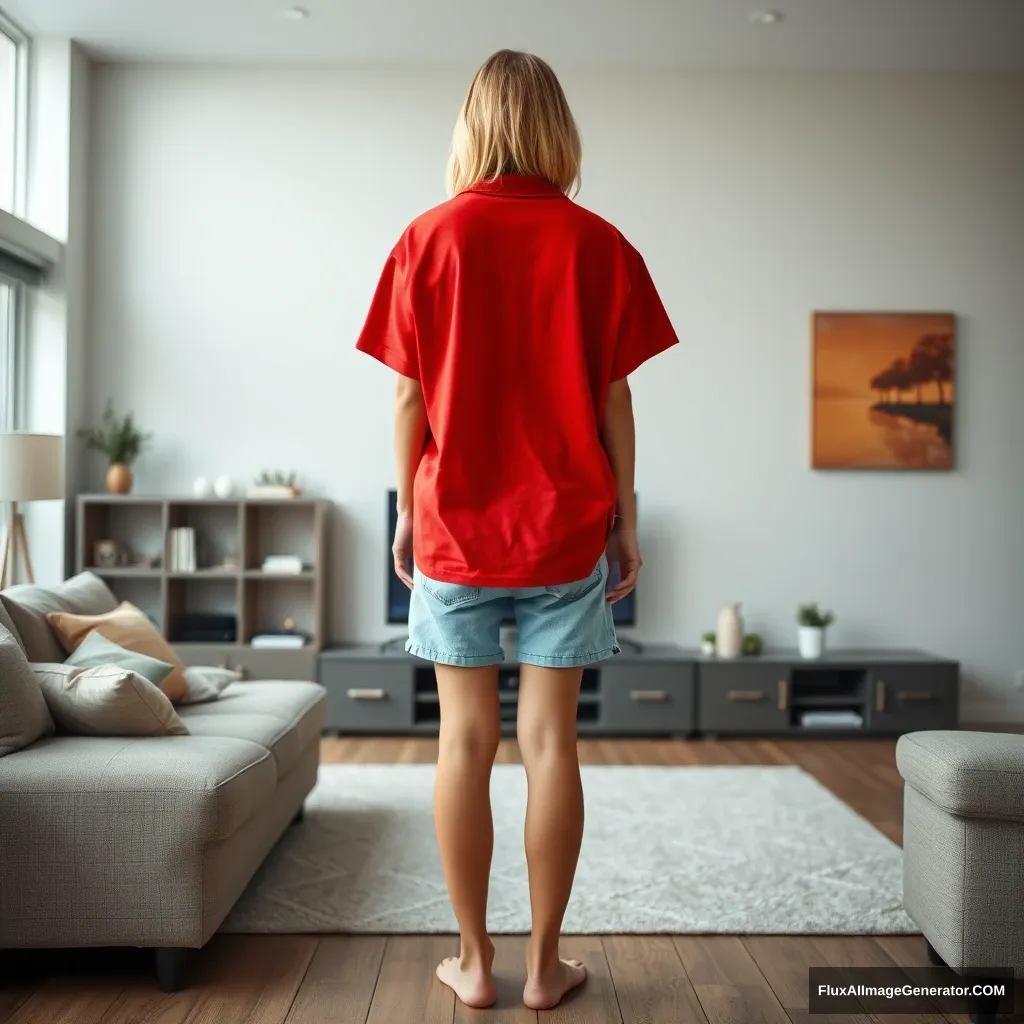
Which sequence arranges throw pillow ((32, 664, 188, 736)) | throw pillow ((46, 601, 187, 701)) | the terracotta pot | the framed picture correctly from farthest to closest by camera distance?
1. the framed picture
2. the terracotta pot
3. throw pillow ((46, 601, 187, 701))
4. throw pillow ((32, 664, 188, 736))

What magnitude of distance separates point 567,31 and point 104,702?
360 centimetres

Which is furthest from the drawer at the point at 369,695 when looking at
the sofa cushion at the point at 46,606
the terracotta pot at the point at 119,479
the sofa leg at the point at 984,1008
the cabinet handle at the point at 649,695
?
the sofa leg at the point at 984,1008

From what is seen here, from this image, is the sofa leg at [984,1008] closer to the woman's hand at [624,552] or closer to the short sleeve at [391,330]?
the woman's hand at [624,552]

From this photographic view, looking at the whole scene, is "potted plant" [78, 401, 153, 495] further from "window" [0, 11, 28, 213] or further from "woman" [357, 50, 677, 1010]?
"woman" [357, 50, 677, 1010]

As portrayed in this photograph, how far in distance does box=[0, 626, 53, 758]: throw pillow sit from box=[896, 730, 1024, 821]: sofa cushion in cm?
181

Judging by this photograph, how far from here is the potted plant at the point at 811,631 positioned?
470 centimetres

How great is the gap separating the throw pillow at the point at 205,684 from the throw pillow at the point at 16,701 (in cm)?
65

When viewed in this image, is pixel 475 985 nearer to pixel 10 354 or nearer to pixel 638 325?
pixel 638 325

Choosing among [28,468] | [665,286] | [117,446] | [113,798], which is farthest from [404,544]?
[665,286]

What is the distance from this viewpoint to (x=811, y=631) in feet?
15.5

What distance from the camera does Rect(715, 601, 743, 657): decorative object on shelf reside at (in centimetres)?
466

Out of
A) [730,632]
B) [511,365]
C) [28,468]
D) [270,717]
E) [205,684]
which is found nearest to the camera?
[511,365]

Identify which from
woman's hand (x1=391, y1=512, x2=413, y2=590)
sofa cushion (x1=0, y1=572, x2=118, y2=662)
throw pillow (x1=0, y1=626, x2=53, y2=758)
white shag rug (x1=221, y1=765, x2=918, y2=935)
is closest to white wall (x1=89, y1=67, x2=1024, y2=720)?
white shag rug (x1=221, y1=765, x2=918, y2=935)

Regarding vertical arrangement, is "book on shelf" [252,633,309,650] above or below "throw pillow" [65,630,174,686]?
below
